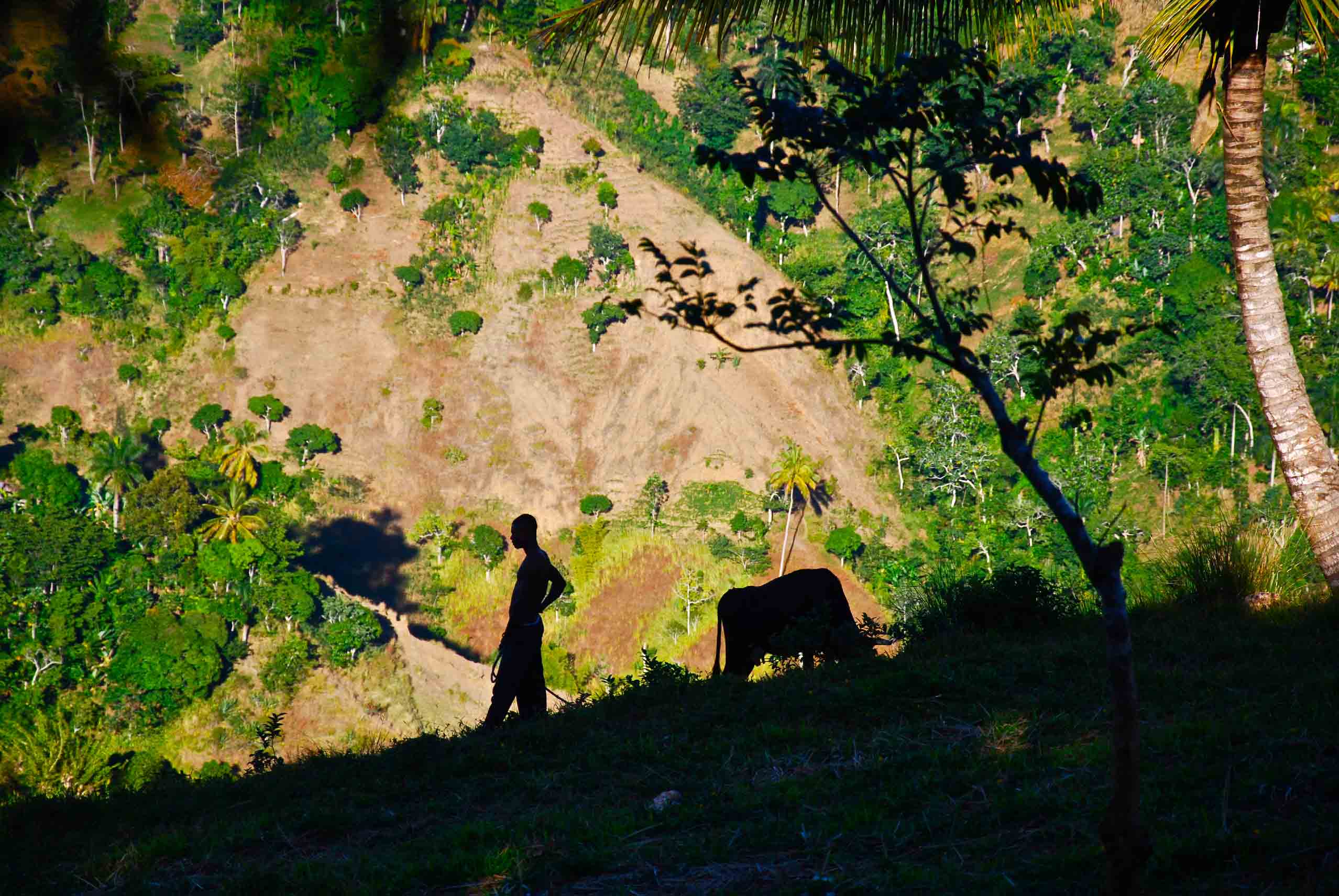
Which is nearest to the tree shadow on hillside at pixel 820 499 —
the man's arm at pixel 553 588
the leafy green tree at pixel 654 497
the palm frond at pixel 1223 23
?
the leafy green tree at pixel 654 497

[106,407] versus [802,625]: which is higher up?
[106,407]

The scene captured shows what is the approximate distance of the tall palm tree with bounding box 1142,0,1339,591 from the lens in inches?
344

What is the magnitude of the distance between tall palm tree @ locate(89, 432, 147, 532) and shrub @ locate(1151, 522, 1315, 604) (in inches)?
2029

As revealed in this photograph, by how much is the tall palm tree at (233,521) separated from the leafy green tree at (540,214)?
83.2 ft

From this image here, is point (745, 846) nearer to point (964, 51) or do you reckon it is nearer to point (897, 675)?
point (897, 675)

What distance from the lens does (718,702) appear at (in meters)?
7.96

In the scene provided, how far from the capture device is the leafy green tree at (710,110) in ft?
246

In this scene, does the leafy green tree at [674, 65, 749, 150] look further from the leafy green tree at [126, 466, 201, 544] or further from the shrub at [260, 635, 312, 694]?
the shrub at [260, 635, 312, 694]

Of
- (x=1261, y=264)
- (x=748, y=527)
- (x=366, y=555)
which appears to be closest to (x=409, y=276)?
(x=366, y=555)

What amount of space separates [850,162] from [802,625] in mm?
5653

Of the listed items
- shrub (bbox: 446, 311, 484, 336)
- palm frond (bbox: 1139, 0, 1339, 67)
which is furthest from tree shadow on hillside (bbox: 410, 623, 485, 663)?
palm frond (bbox: 1139, 0, 1339, 67)

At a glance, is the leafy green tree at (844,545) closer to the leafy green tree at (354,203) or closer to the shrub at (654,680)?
the leafy green tree at (354,203)

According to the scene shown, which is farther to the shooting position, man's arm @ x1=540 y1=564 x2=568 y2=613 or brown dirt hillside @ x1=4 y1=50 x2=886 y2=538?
brown dirt hillside @ x1=4 y1=50 x2=886 y2=538

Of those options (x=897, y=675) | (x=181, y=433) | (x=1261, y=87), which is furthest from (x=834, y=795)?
(x=181, y=433)
